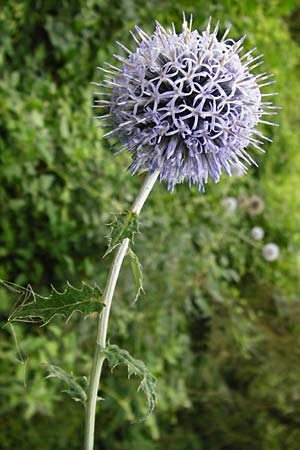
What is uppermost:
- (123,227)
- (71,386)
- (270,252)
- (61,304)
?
(270,252)

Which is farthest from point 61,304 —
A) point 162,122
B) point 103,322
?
point 162,122

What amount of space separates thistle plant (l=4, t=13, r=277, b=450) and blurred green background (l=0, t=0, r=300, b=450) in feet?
3.09

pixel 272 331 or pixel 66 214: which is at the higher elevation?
pixel 66 214

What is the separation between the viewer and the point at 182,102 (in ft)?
2.71

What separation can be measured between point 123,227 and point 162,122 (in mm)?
152

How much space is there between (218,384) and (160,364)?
14.9 inches

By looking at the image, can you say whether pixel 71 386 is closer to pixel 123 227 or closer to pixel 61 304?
pixel 61 304

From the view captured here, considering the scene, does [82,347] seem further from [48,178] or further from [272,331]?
[272,331]

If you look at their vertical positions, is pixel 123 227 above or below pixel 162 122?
below

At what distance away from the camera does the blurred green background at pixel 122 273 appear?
6.04 ft

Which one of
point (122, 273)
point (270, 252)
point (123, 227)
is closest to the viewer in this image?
point (123, 227)

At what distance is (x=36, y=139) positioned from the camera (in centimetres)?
175

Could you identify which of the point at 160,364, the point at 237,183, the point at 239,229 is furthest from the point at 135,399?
the point at 237,183

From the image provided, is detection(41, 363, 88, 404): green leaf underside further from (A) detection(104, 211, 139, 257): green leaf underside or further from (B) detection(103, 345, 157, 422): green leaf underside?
(A) detection(104, 211, 139, 257): green leaf underside
